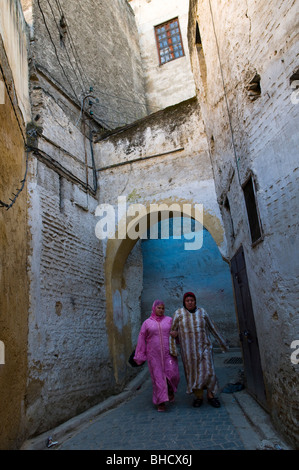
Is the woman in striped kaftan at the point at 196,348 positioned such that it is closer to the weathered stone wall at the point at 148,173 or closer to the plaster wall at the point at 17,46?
the weathered stone wall at the point at 148,173

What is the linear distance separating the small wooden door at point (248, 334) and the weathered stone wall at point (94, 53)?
4505 mm

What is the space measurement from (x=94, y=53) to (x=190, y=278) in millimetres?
6488

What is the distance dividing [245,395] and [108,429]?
1.87 meters

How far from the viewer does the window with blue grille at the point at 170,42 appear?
39.2 feet

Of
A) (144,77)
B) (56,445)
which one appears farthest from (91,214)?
(144,77)

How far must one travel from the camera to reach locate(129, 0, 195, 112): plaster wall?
11.5m

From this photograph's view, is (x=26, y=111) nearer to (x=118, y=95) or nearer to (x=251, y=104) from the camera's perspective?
(x=251, y=104)

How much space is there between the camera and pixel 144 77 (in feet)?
38.5

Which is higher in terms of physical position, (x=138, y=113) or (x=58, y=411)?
(x=138, y=113)

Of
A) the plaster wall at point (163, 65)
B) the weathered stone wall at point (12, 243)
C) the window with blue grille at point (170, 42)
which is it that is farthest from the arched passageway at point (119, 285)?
the window with blue grille at point (170, 42)

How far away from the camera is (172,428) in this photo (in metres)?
3.57

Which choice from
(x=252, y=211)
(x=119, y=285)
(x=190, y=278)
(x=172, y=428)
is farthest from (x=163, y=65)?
(x=172, y=428)

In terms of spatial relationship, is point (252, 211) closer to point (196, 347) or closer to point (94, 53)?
point (196, 347)

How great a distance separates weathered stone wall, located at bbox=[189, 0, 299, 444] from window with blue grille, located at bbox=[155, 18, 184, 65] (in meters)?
8.12
